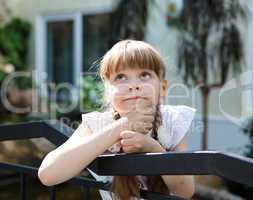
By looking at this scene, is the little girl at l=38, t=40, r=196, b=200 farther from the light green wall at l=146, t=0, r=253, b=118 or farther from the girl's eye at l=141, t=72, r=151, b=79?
the light green wall at l=146, t=0, r=253, b=118

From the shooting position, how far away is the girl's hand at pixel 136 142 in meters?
A: 0.98

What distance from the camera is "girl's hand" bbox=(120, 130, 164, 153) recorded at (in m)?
0.98

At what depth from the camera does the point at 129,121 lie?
1035 millimetres

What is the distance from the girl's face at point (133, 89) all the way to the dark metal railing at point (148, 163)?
0.53 feet

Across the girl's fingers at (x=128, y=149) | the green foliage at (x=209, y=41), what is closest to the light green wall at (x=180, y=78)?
the green foliage at (x=209, y=41)

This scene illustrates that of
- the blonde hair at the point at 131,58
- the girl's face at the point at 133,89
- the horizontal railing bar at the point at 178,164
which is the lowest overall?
the horizontal railing bar at the point at 178,164

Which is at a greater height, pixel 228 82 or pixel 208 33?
pixel 208 33

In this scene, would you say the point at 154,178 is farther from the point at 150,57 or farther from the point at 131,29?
the point at 131,29

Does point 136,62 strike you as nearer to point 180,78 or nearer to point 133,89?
point 133,89

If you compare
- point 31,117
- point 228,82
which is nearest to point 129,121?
point 228,82

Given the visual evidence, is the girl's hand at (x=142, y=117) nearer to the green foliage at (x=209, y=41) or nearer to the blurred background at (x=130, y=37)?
the blurred background at (x=130, y=37)

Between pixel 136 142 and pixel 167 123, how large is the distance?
22 centimetres

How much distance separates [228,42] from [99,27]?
3.00m

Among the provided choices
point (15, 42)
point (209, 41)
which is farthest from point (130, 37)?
point (15, 42)
